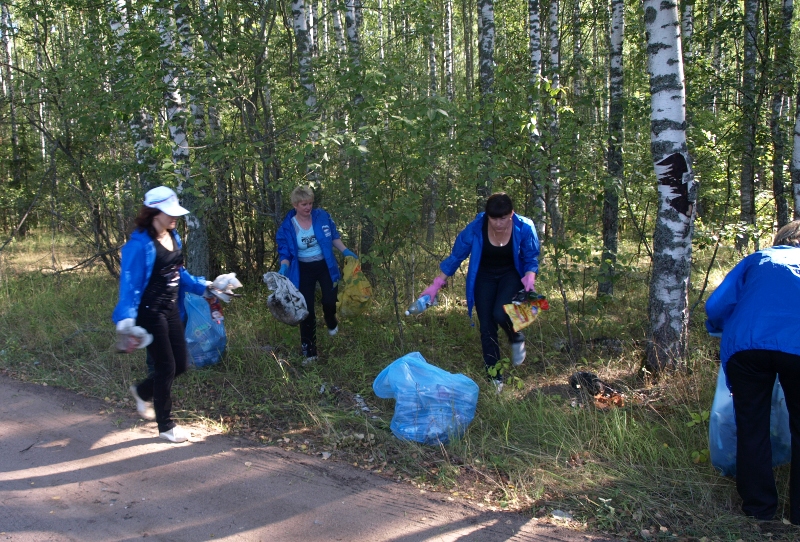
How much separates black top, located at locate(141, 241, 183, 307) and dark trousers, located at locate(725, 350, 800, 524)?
3.46 metres

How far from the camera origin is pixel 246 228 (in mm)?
7926

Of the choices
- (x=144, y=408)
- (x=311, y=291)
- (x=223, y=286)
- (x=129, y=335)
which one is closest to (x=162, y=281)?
(x=129, y=335)

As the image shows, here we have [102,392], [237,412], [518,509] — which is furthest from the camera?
[102,392]

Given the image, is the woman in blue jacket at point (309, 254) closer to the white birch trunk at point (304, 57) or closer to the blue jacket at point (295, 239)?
the blue jacket at point (295, 239)

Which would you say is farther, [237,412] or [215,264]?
[215,264]

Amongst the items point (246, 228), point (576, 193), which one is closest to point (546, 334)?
point (576, 193)

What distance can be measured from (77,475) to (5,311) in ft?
16.6

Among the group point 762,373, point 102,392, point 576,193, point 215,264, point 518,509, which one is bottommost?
point 518,509

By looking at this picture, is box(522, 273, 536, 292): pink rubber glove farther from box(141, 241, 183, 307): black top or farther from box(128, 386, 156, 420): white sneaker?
box(128, 386, 156, 420): white sneaker

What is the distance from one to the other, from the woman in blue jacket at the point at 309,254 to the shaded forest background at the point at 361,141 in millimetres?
258

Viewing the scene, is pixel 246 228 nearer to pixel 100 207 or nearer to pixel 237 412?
pixel 100 207

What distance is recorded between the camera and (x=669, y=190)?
15.1 feet

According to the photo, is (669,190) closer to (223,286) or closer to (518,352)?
(518,352)

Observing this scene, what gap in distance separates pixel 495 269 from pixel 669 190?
146 centimetres
